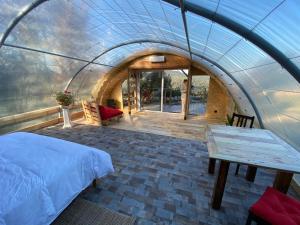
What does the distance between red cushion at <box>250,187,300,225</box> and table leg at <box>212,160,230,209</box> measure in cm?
44

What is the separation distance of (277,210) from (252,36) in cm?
179

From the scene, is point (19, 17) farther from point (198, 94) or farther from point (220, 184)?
point (198, 94)

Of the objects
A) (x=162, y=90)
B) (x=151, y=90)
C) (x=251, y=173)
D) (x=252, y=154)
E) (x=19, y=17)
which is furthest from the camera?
(x=151, y=90)

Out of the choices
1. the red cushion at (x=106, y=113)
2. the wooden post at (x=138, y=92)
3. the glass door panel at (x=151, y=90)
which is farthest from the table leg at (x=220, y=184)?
the wooden post at (x=138, y=92)

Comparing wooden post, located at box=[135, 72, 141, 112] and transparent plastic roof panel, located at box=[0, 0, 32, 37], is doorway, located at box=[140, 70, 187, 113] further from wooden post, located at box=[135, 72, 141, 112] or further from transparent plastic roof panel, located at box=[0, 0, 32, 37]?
transparent plastic roof panel, located at box=[0, 0, 32, 37]

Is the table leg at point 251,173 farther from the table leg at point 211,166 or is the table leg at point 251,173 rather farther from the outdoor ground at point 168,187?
the table leg at point 211,166

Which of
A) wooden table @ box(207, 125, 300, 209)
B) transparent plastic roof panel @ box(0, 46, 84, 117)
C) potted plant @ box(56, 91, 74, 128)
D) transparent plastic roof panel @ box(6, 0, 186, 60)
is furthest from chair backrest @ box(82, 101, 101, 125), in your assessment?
wooden table @ box(207, 125, 300, 209)

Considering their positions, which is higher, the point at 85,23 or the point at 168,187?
the point at 85,23

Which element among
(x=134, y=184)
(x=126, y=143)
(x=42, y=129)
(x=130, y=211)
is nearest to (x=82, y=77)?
(x=42, y=129)

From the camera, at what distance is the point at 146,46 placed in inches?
238

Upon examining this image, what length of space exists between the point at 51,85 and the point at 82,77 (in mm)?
1423

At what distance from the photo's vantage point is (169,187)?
2396 millimetres

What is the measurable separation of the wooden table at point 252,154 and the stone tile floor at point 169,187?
269 millimetres

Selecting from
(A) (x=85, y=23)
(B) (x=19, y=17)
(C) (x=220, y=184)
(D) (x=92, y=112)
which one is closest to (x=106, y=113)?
(D) (x=92, y=112)
